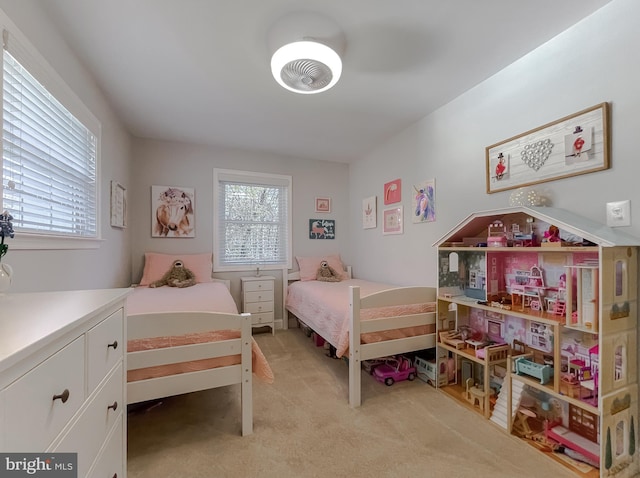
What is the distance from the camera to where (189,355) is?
1.50 meters

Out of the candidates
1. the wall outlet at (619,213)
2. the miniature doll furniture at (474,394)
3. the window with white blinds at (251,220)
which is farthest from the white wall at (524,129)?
the window with white blinds at (251,220)

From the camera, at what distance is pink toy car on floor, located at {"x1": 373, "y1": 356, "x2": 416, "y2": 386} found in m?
2.19

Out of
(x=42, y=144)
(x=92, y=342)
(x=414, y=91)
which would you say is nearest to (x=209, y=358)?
(x=92, y=342)

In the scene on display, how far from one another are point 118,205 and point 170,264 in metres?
0.84

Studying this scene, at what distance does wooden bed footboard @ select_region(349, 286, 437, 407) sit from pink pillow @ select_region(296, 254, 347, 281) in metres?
1.60

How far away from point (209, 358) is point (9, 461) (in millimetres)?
1122

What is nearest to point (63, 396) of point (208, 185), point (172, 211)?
point (172, 211)

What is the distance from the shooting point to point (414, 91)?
2221mm

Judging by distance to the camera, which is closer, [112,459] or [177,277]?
[112,459]

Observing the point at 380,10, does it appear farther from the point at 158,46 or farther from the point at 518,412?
the point at 518,412

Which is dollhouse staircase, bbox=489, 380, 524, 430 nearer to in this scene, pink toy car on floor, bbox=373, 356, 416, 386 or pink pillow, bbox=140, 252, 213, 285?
pink toy car on floor, bbox=373, 356, 416, 386

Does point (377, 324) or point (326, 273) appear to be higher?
point (326, 273)

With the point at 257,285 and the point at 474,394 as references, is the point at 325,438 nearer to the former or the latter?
the point at 474,394

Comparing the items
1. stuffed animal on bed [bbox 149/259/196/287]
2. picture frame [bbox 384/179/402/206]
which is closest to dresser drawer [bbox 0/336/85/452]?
stuffed animal on bed [bbox 149/259/196/287]
